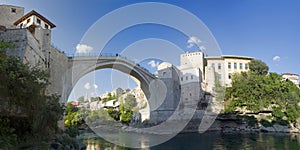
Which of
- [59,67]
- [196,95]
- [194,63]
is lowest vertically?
[196,95]

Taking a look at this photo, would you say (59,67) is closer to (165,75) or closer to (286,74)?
(165,75)

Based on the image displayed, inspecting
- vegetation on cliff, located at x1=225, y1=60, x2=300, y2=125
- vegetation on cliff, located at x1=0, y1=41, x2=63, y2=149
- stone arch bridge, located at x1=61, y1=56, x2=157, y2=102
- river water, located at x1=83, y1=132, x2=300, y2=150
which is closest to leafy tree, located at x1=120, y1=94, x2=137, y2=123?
stone arch bridge, located at x1=61, y1=56, x2=157, y2=102

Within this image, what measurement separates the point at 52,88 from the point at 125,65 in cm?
1067

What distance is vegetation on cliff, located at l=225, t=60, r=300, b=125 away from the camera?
23625mm

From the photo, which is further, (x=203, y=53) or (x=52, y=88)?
(x=203, y=53)

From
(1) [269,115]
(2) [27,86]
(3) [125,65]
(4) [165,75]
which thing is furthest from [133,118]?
(2) [27,86]

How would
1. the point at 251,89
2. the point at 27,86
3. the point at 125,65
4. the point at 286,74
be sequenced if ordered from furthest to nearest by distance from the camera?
the point at 286,74 → the point at 251,89 → the point at 125,65 → the point at 27,86

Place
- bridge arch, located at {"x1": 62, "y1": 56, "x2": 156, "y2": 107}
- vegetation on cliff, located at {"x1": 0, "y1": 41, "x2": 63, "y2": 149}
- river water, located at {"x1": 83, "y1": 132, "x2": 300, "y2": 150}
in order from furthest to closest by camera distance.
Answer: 1. bridge arch, located at {"x1": 62, "y1": 56, "x2": 156, "y2": 107}
2. river water, located at {"x1": 83, "y1": 132, "x2": 300, "y2": 150}
3. vegetation on cliff, located at {"x1": 0, "y1": 41, "x2": 63, "y2": 149}

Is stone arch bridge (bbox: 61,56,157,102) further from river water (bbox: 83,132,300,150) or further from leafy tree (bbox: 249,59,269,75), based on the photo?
leafy tree (bbox: 249,59,269,75)

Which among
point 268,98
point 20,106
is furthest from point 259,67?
point 20,106

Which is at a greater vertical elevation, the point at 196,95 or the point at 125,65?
the point at 125,65

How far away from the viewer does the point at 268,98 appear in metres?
25.0

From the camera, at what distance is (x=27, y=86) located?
246 inches

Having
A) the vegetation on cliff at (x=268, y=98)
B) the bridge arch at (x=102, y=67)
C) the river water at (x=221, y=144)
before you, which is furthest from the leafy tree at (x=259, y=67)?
the river water at (x=221, y=144)
